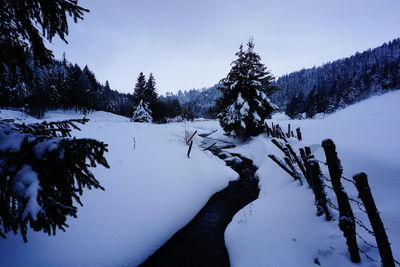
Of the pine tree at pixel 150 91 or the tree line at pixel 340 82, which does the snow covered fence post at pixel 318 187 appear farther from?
the pine tree at pixel 150 91

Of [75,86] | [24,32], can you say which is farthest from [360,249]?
[75,86]

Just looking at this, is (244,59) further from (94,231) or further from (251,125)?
(94,231)

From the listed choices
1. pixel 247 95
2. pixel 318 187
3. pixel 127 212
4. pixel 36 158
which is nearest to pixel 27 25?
pixel 36 158

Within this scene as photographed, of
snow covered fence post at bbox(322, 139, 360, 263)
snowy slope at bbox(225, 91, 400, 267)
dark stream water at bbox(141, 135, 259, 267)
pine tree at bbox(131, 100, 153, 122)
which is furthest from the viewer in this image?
pine tree at bbox(131, 100, 153, 122)

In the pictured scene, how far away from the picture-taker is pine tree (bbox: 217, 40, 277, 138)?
17.5 meters

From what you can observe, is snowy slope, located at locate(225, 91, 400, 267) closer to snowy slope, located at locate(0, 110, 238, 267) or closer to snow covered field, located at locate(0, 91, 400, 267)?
snow covered field, located at locate(0, 91, 400, 267)

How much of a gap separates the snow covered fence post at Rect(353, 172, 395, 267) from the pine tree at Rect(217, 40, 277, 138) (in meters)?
14.6

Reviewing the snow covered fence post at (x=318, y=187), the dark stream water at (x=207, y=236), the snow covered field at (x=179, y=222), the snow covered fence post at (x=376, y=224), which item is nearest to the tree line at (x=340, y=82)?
the dark stream water at (x=207, y=236)

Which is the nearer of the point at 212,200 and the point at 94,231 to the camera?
the point at 94,231

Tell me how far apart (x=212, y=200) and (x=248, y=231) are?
3.01 m

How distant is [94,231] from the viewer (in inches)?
169

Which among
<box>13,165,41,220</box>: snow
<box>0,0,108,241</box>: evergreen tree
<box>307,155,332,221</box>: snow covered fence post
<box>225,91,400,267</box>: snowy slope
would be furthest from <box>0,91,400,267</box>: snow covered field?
<box>13,165,41,220</box>: snow

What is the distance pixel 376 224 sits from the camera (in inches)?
99.4

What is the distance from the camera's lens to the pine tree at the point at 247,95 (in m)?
17.5
